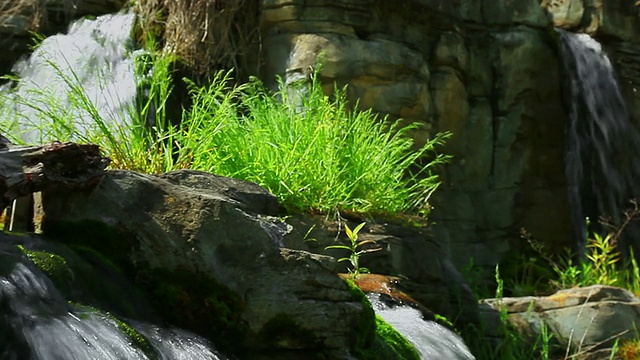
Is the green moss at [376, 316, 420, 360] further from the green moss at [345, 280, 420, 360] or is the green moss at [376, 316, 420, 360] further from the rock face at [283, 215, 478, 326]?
the rock face at [283, 215, 478, 326]

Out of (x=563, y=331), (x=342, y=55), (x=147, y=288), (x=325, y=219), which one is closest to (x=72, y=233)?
(x=147, y=288)

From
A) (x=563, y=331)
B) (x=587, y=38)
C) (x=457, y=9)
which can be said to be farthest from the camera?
(x=587, y=38)

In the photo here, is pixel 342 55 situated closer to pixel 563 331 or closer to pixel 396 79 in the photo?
pixel 396 79

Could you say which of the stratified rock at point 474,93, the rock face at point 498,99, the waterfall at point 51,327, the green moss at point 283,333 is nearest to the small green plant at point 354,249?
the green moss at point 283,333

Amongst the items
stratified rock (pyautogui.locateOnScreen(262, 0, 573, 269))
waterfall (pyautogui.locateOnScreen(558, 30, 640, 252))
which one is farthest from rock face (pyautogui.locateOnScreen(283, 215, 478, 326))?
waterfall (pyautogui.locateOnScreen(558, 30, 640, 252))

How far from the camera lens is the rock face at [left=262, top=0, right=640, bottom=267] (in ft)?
30.8

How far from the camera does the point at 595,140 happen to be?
34.7 ft

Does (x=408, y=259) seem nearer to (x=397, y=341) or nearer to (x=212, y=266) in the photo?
(x=397, y=341)

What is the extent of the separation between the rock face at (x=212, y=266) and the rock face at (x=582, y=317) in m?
3.16

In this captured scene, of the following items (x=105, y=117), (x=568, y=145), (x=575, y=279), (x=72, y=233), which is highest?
(x=72, y=233)

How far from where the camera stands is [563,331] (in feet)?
22.9

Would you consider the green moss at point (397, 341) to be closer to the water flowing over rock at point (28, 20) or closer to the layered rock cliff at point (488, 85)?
the layered rock cliff at point (488, 85)

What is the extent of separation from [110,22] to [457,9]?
11.3 ft

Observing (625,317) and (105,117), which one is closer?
(625,317)
